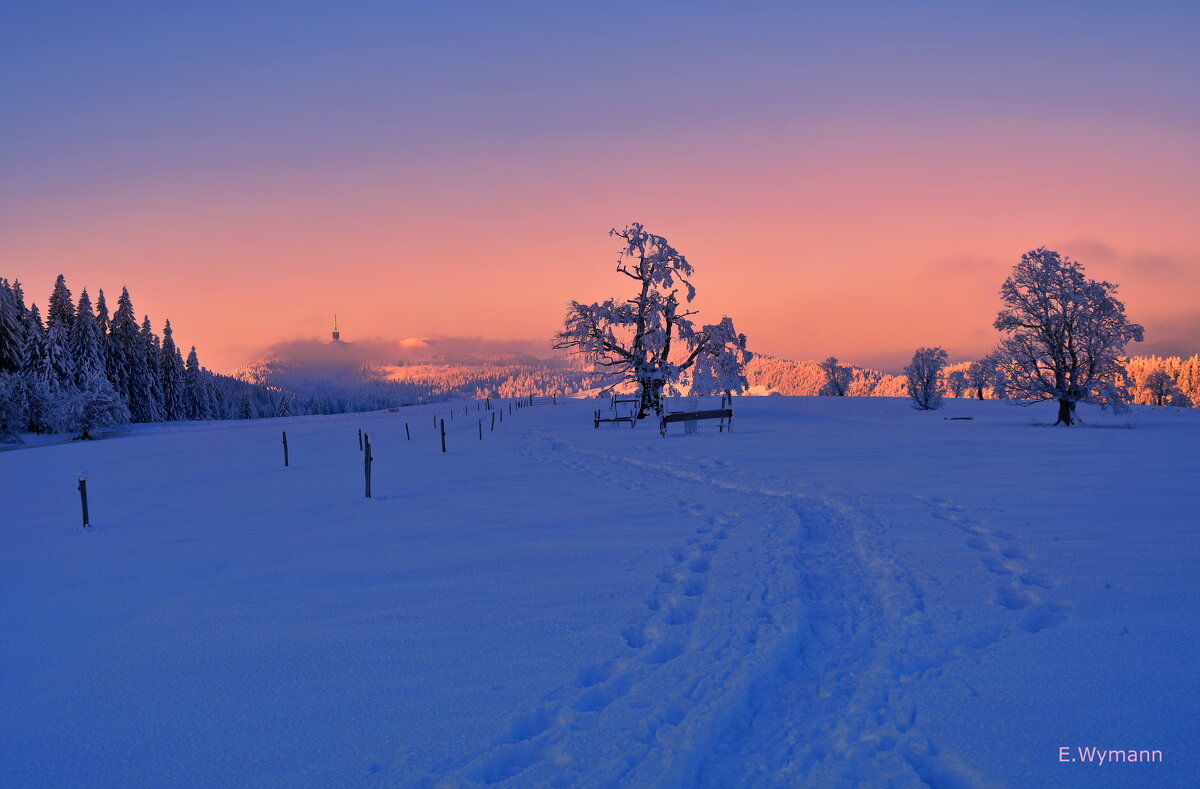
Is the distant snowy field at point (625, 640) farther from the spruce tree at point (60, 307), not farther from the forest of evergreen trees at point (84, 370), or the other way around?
the spruce tree at point (60, 307)

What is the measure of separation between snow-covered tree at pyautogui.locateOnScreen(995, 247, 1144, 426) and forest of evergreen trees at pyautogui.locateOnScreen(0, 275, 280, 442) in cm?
6485

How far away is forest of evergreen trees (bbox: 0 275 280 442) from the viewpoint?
→ 166 ft

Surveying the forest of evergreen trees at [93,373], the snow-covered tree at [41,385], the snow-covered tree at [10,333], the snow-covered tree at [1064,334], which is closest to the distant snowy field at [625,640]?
the snow-covered tree at [1064,334]

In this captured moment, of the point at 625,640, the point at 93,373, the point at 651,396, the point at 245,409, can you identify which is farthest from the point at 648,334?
the point at 245,409

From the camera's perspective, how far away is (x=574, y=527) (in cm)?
1041

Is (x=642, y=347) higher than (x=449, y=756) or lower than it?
higher

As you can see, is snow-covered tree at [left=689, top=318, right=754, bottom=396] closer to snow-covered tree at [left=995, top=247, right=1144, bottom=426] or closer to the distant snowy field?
snow-covered tree at [left=995, top=247, right=1144, bottom=426]

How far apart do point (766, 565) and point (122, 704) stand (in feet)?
21.8

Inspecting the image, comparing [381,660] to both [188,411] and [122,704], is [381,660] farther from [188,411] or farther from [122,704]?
[188,411]

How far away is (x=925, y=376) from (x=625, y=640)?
56239 millimetres

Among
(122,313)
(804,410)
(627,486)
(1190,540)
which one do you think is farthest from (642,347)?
(122,313)

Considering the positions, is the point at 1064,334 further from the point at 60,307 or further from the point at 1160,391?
the point at 1160,391

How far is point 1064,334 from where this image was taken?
Answer: 3023 centimetres

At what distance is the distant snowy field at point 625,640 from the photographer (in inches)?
159
